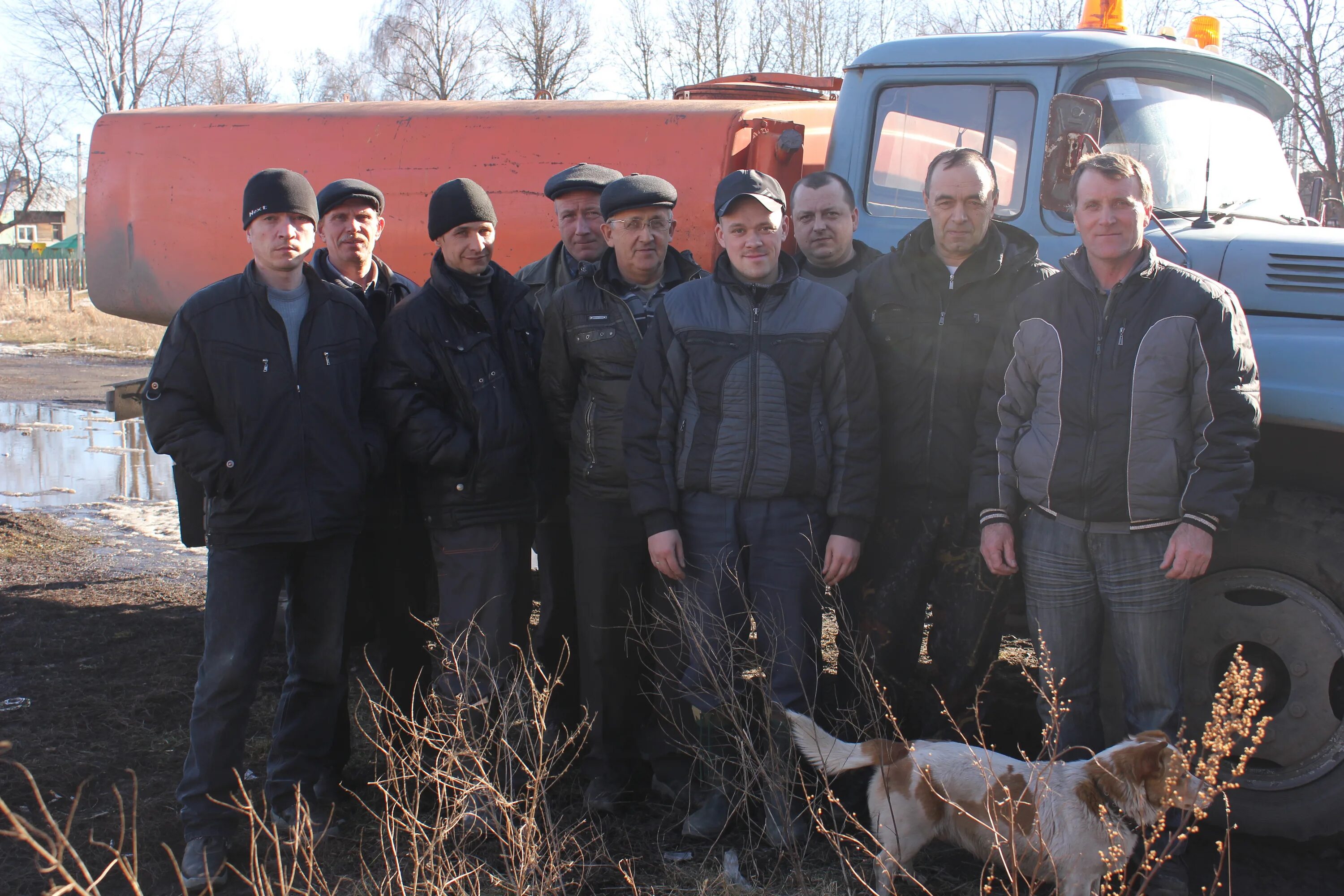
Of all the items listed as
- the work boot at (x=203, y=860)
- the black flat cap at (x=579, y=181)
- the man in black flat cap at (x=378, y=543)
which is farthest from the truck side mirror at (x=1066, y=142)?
the work boot at (x=203, y=860)

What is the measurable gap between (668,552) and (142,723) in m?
2.65

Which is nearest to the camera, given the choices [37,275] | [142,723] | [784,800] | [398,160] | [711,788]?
[784,800]

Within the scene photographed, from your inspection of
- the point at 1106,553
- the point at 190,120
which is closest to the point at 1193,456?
the point at 1106,553

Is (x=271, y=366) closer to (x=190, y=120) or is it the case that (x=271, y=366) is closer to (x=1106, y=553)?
(x=1106, y=553)

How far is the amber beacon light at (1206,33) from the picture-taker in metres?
4.43

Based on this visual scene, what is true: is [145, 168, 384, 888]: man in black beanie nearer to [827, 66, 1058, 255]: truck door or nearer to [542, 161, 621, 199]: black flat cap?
[542, 161, 621, 199]: black flat cap

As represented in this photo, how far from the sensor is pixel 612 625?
3.75 m

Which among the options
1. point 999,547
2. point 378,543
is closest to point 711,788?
point 999,547

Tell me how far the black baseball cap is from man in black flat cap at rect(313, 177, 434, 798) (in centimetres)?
138

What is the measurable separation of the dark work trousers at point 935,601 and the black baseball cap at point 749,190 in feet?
3.49

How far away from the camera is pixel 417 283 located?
5277mm

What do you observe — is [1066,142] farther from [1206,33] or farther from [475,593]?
[475,593]

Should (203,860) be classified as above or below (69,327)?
below

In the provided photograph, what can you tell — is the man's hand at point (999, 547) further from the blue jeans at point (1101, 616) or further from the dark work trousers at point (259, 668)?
the dark work trousers at point (259, 668)
